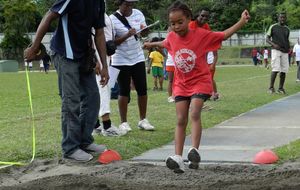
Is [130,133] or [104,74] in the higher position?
[104,74]

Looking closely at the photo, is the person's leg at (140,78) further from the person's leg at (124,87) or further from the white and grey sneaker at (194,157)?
the white and grey sneaker at (194,157)

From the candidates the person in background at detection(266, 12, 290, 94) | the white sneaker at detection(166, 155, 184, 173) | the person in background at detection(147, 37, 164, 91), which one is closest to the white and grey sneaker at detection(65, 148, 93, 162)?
the white sneaker at detection(166, 155, 184, 173)

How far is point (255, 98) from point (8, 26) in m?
56.6

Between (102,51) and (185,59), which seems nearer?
(185,59)

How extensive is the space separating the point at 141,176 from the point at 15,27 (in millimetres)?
62961

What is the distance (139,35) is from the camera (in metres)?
7.40

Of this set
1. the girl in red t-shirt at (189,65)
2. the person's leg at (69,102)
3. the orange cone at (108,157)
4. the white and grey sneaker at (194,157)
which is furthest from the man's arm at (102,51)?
the white and grey sneaker at (194,157)

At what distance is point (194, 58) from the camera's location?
5.36 meters

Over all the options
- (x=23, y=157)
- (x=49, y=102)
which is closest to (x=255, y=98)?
(x=49, y=102)

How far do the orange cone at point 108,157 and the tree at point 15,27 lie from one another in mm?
60081

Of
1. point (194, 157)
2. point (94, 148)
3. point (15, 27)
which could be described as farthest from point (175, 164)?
point (15, 27)

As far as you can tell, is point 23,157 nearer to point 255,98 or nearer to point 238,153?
point 238,153

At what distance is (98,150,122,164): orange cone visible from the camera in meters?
5.64

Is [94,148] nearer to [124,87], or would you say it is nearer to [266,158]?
[124,87]
